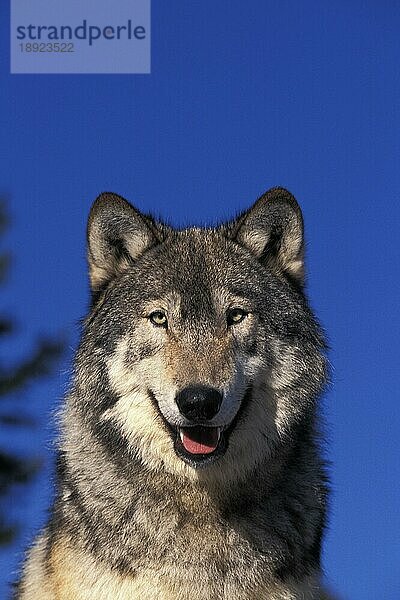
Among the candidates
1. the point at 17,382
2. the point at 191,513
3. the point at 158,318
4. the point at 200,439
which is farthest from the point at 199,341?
the point at 17,382

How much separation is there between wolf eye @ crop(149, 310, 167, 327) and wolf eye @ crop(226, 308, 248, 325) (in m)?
0.38

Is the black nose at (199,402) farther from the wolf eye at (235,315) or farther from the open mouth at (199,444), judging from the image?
the wolf eye at (235,315)

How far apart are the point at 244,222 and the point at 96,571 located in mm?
2422

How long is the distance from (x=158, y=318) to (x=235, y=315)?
461mm

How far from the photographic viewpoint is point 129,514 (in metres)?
6.62

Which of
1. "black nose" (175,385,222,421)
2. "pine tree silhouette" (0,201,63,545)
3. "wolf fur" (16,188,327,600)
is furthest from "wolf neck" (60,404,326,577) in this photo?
"pine tree silhouette" (0,201,63,545)

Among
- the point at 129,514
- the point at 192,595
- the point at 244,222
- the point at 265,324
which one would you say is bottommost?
the point at 192,595

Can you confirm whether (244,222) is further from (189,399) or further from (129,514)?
(129,514)

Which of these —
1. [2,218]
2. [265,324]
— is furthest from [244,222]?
[2,218]

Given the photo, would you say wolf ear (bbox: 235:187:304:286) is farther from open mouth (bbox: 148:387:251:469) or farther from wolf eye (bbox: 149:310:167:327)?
open mouth (bbox: 148:387:251:469)

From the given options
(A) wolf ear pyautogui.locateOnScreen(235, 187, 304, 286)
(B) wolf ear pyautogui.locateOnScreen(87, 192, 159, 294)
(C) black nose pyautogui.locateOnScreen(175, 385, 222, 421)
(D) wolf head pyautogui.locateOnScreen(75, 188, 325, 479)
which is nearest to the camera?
(C) black nose pyautogui.locateOnScreen(175, 385, 222, 421)

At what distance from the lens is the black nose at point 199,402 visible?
20.0 feet

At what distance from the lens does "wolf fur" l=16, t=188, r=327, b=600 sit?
21.0 ft

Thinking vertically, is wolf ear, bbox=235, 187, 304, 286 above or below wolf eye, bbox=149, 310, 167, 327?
above
